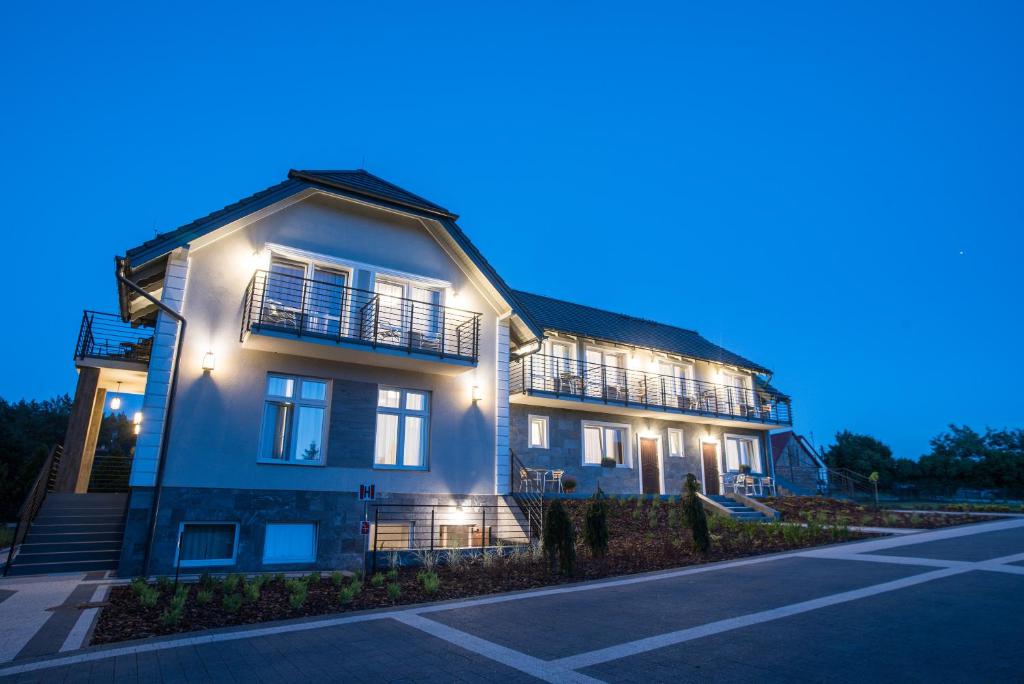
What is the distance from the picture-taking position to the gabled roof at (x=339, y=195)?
11.8 m

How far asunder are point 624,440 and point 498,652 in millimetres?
18241

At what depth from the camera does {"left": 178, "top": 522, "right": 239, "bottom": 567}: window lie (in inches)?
442

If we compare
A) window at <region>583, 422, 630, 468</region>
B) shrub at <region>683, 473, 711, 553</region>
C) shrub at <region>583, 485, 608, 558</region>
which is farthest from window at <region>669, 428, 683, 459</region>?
shrub at <region>583, 485, 608, 558</region>


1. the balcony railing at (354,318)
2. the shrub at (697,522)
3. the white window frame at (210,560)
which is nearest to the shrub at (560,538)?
the shrub at (697,522)

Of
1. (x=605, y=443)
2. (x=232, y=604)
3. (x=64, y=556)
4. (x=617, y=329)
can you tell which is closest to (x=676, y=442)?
(x=605, y=443)

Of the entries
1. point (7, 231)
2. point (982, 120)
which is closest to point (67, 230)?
point (7, 231)

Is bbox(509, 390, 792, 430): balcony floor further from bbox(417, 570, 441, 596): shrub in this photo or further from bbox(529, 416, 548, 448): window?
bbox(417, 570, 441, 596): shrub

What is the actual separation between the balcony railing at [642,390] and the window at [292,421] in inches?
287

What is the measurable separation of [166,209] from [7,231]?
37.6 metres

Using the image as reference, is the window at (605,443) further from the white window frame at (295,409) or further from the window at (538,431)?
the white window frame at (295,409)

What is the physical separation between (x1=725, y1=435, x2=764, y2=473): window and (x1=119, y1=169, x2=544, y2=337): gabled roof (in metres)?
14.9

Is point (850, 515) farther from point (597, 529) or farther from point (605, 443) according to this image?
point (597, 529)

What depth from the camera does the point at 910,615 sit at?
6.95 metres

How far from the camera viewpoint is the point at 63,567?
10.9 m
